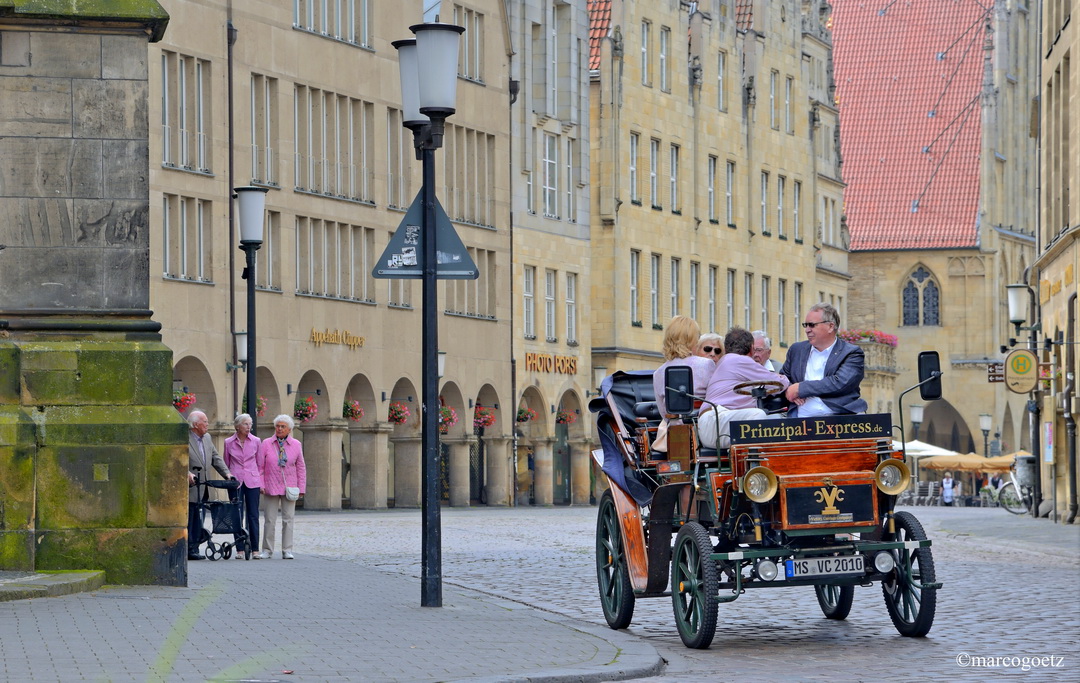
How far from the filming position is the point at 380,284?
5191 cm

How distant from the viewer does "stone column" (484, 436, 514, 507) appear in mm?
56375

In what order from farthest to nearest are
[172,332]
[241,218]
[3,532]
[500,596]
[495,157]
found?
[495,157]
[172,332]
[241,218]
[500,596]
[3,532]

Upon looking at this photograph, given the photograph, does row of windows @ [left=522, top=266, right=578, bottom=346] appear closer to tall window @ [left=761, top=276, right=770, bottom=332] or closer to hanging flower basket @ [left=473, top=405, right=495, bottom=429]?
hanging flower basket @ [left=473, top=405, right=495, bottom=429]

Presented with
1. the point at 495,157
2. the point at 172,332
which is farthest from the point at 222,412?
the point at 495,157

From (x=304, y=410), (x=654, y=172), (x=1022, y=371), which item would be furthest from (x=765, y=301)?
(x=1022, y=371)

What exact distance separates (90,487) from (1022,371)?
23433 millimetres

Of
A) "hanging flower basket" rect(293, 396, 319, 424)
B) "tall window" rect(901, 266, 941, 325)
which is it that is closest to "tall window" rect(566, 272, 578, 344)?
"hanging flower basket" rect(293, 396, 319, 424)

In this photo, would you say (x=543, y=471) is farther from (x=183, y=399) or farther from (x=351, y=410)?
(x=183, y=399)

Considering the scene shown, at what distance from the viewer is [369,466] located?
167 ft

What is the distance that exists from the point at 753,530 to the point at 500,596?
4.37m

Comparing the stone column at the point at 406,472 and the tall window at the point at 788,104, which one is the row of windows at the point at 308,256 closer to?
the stone column at the point at 406,472

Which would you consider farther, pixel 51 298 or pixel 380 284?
pixel 380 284

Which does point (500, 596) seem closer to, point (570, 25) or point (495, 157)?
point (495, 157)

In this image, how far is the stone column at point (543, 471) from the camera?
5894cm
